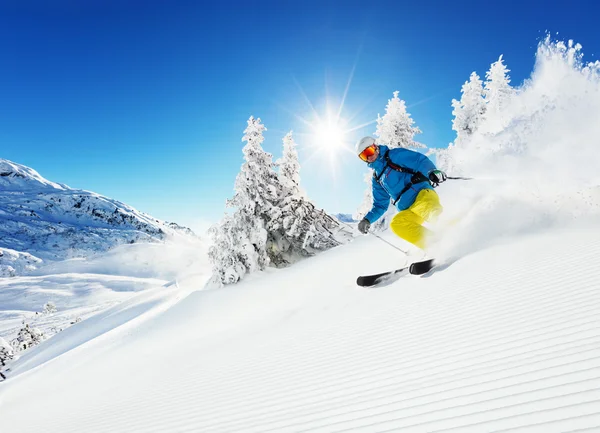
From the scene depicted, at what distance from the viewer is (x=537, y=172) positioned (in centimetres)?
763

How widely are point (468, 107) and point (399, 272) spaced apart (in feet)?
94.3

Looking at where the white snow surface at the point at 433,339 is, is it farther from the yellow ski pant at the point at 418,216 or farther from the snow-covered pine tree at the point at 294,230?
the snow-covered pine tree at the point at 294,230

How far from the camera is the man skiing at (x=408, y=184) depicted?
6965 mm

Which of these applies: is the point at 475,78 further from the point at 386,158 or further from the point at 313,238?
the point at 386,158

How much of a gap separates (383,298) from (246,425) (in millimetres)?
3434

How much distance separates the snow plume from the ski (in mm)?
668

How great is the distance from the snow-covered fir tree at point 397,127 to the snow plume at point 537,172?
52.5 feet

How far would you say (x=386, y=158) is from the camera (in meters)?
7.26

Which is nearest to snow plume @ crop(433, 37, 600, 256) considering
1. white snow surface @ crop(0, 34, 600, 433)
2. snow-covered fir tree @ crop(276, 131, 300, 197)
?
white snow surface @ crop(0, 34, 600, 433)

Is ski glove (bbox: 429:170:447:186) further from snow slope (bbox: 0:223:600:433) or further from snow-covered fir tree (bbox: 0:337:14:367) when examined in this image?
snow-covered fir tree (bbox: 0:337:14:367)

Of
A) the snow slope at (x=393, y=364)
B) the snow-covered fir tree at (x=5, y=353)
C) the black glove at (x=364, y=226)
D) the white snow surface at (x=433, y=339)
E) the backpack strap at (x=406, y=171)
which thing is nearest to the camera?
the snow slope at (x=393, y=364)

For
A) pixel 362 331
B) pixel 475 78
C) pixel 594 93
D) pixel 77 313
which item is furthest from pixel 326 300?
pixel 77 313

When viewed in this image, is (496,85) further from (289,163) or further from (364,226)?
(364,226)

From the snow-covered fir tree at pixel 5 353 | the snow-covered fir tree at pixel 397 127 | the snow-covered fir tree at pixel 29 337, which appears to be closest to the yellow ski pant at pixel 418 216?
the snow-covered fir tree at pixel 397 127
